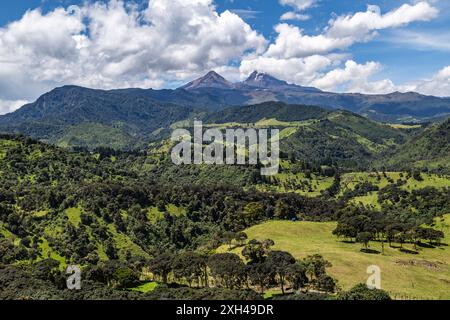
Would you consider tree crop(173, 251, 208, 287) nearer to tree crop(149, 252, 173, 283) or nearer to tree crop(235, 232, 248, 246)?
tree crop(149, 252, 173, 283)

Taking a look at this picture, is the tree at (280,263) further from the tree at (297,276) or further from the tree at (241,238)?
the tree at (241,238)

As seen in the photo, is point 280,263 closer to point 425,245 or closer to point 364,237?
point 364,237

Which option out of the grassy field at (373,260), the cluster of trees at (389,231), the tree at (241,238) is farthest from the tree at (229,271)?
the cluster of trees at (389,231)

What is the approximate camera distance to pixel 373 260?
139000 mm

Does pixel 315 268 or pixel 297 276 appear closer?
pixel 297 276

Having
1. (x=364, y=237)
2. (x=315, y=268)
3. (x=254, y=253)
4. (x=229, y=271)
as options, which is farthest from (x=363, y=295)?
(x=364, y=237)

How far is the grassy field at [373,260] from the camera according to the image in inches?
4663

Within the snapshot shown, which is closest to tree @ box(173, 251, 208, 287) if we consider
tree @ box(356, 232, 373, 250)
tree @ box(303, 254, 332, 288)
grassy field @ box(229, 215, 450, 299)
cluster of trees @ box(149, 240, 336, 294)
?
cluster of trees @ box(149, 240, 336, 294)
